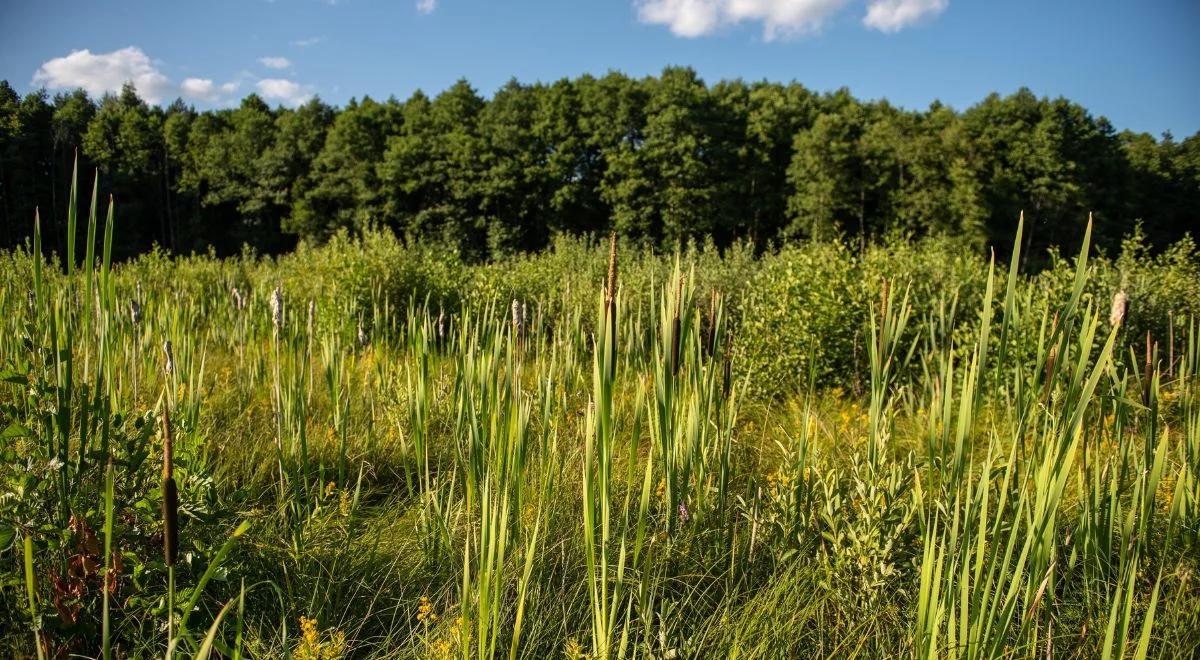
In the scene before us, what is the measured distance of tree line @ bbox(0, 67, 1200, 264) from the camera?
2928 centimetres

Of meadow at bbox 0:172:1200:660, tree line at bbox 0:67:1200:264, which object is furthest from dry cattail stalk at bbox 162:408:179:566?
tree line at bbox 0:67:1200:264

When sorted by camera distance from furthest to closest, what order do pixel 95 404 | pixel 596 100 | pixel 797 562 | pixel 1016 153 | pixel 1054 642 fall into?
pixel 596 100 → pixel 1016 153 → pixel 797 562 → pixel 1054 642 → pixel 95 404

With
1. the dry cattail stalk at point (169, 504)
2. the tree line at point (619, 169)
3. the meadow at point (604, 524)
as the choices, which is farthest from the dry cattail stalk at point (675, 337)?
the tree line at point (619, 169)

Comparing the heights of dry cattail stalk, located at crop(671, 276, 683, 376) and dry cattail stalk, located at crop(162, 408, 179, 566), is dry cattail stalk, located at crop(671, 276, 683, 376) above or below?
above

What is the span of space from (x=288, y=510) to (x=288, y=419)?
1.07ft

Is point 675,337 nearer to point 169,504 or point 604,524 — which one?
point 604,524

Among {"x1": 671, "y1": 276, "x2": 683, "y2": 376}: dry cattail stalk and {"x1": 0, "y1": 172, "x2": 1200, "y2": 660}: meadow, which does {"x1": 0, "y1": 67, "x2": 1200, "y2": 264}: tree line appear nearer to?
{"x1": 0, "y1": 172, "x2": 1200, "y2": 660}: meadow

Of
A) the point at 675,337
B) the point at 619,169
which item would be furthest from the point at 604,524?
the point at 619,169

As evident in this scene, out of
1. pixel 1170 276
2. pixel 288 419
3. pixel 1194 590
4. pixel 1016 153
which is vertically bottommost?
pixel 1194 590

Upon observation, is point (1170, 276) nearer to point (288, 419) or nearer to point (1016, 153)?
point (288, 419)

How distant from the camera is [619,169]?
104ft

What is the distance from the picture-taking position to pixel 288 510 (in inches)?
87.4

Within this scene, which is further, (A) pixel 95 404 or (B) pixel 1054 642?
(B) pixel 1054 642

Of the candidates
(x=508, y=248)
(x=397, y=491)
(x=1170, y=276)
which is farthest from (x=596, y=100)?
→ (x=397, y=491)
